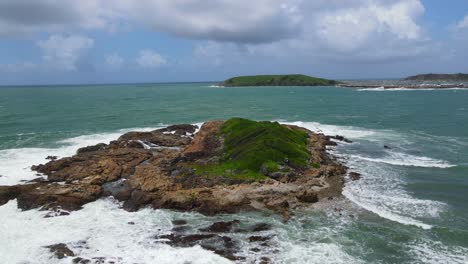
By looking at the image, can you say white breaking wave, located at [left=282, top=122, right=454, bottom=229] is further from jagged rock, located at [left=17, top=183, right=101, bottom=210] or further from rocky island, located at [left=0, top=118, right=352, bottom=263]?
jagged rock, located at [left=17, top=183, right=101, bottom=210]

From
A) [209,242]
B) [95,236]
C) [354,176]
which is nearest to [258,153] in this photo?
[354,176]

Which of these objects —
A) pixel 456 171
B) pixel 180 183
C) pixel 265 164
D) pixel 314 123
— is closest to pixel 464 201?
pixel 456 171

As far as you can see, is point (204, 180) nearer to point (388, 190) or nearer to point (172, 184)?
point (172, 184)

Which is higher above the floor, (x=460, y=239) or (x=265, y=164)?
(x=265, y=164)

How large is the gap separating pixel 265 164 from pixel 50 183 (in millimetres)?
20806

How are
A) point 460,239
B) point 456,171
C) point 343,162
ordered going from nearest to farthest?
point 460,239, point 456,171, point 343,162

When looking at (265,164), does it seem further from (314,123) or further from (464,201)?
(314,123)

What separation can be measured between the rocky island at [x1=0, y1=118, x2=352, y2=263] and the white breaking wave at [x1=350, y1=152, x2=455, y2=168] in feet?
21.1

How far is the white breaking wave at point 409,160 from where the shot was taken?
44.6 metres

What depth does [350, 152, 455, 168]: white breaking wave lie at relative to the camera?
44.6 meters

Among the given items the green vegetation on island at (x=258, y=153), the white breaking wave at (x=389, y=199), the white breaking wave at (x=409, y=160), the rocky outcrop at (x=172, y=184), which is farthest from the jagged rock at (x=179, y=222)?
the white breaking wave at (x=409, y=160)

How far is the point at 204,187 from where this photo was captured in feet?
115

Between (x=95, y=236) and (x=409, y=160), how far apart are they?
37.4 metres

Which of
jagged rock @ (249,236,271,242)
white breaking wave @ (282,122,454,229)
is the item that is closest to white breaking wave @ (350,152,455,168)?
white breaking wave @ (282,122,454,229)
